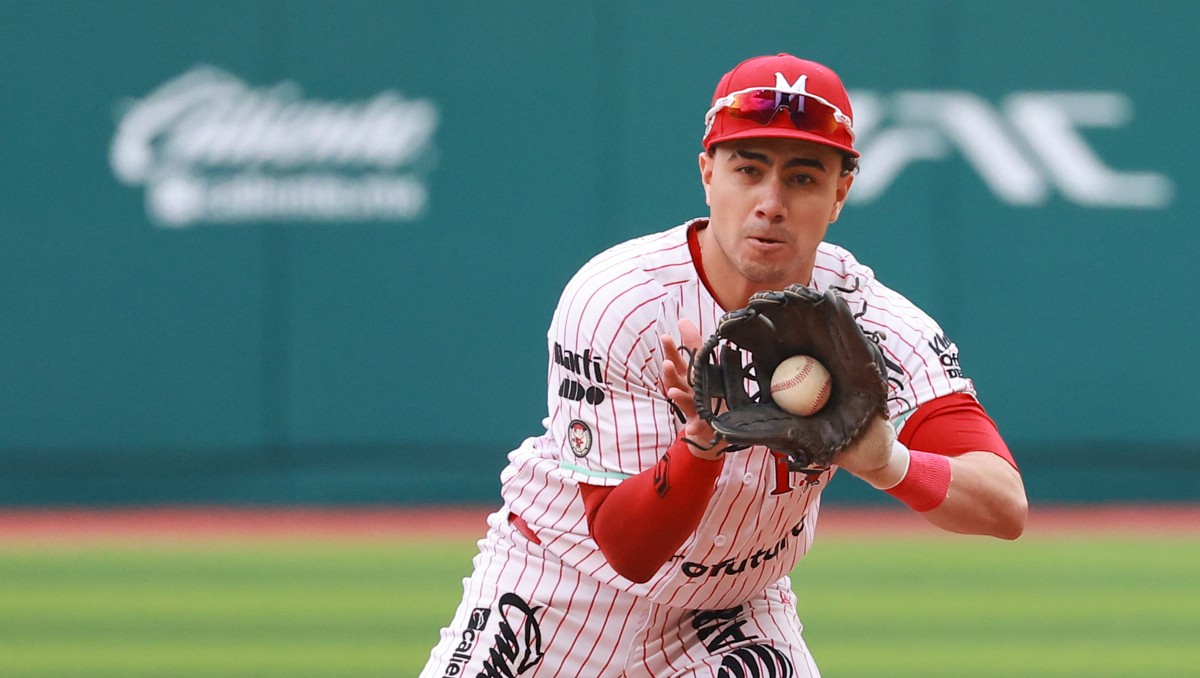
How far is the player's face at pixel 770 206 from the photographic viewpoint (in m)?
3.47

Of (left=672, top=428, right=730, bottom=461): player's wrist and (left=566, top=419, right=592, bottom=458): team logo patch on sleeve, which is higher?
(left=566, top=419, right=592, bottom=458): team logo patch on sleeve

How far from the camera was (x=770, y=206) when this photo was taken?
11.3ft

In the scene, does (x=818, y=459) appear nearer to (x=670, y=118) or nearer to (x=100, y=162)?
(x=670, y=118)

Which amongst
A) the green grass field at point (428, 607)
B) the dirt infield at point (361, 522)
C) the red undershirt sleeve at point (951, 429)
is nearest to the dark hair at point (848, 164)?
the red undershirt sleeve at point (951, 429)

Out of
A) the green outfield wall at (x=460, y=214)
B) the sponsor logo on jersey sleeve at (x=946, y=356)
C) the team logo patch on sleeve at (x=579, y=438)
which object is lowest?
the team logo patch on sleeve at (x=579, y=438)

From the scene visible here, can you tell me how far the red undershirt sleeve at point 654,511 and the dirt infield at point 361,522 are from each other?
6236mm

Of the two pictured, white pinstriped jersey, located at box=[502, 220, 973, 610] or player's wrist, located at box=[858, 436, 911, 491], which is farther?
white pinstriped jersey, located at box=[502, 220, 973, 610]

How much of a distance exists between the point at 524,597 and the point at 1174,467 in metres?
8.15

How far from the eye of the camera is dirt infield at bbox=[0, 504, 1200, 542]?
9664 millimetres

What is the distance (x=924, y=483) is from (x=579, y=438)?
0.75 metres

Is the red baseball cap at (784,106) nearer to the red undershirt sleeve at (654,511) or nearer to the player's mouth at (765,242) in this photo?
the player's mouth at (765,242)

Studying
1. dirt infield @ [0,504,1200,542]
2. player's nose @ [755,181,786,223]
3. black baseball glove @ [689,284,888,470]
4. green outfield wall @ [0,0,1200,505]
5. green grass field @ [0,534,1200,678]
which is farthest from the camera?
green outfield wall @ [0,0,1200,505]

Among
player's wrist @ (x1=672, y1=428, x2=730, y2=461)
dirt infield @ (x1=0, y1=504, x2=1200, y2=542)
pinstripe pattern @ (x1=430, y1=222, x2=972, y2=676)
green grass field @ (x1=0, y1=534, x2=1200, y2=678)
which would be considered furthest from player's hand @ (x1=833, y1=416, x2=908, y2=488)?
dirt infield @ (x1=0, y1=504, x2=1200, y2=542)

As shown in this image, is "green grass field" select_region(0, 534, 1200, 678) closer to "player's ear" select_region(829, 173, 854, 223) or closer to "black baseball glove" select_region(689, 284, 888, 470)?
"player's ear" select_region(829, 173, 854, 223)
